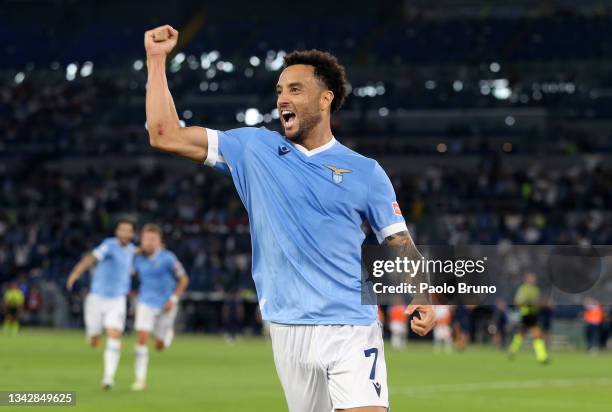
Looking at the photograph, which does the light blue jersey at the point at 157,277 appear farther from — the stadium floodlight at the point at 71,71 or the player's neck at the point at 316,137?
the stadium floodlight at the point at 71,71

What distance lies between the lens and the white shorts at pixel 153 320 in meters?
19.7

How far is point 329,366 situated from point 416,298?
0.56m

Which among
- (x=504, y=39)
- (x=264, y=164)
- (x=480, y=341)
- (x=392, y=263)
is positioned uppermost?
(x=504, y=39)

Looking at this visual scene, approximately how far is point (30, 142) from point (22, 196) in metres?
4.70

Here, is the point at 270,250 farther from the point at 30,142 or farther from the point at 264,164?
the point at 30,142

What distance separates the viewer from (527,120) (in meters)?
47.2

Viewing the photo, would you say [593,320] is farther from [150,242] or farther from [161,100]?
[161,100]

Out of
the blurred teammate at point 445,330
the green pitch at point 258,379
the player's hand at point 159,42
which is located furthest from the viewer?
the blurred teammate at point 445,330

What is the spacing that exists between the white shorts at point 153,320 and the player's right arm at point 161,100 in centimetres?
1404

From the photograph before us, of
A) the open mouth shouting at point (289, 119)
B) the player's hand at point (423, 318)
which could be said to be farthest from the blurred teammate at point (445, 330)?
the open mouth shouting at point (289, 119)

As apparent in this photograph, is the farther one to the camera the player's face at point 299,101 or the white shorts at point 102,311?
the white shorts at point 102,311

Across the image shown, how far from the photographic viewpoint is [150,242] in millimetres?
20391

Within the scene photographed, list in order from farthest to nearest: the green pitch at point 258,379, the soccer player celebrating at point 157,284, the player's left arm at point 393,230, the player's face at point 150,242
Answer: the player's face at point 150,242, the soccer player celebrating at point 157,284, the green pitch at point 258,379, the player's left arm at point 393,230

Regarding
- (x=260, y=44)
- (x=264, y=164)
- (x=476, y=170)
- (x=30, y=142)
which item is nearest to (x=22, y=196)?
(x=30, y=142)
